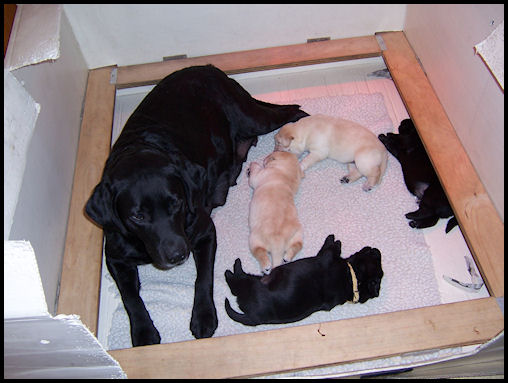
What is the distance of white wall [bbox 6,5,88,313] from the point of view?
2230mm

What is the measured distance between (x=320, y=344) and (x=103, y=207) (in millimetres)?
1059

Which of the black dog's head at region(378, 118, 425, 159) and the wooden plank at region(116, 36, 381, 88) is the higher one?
the wooden plank at region(116, 36, 381, 88)

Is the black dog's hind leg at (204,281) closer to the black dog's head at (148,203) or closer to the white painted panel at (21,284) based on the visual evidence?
the black dog's head at (148,203)

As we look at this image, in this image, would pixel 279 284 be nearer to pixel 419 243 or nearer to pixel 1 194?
pixel 419 243

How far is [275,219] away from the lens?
232 cm

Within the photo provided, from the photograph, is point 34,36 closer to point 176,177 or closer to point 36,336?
point 176,177

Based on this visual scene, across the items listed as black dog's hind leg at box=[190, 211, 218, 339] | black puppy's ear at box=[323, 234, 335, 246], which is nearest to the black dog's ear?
black dog's hind leg at box=[190, 211, 218, 339]

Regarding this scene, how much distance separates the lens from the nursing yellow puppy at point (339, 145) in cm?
260

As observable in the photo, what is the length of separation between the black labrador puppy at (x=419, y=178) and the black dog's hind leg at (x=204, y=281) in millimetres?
1064

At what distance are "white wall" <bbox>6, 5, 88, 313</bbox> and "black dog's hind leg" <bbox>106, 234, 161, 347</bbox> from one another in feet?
1.06

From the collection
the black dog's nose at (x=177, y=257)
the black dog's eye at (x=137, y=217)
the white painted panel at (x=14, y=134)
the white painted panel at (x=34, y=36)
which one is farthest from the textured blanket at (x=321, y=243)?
the white painted panel at (x=34, y=36)

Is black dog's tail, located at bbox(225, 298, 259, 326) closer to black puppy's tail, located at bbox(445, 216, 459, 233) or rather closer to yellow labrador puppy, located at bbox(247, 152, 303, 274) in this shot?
yellow labrador puppy, located at bbox(247, 152, 303, 274)

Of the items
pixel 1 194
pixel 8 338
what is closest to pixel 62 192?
pixel 1 194

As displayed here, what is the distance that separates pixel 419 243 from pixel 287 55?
1.50 metres
